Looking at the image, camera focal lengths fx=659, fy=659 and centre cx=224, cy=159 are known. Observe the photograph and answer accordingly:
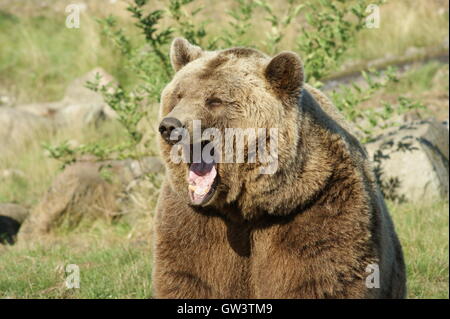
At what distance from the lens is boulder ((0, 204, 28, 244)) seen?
27.9 ft

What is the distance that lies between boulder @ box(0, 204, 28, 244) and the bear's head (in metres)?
5.10

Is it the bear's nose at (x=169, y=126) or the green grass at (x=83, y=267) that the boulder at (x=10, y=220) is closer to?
the green grass at (x=83, y=267)

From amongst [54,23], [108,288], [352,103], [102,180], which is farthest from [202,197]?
[54,23]

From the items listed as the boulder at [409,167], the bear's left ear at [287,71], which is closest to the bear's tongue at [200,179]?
the bear's left ear at [287,71]

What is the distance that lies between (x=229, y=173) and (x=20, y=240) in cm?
530

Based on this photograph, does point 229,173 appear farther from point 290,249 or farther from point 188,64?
point 188,64

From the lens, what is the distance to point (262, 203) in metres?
3.85

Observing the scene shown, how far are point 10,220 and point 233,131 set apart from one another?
593 centimetres

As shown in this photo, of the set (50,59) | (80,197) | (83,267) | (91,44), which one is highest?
(50,59)

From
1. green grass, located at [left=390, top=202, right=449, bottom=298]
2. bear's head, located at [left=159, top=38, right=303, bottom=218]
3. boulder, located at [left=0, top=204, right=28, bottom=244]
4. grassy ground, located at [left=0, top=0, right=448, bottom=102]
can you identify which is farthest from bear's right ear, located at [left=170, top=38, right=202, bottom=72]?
grassy ground, located at [left=0, top=0, right=448, bottom=102]

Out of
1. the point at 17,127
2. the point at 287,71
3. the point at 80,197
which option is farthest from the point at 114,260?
the point at 17,127

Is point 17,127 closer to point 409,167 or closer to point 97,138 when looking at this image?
point 97,138

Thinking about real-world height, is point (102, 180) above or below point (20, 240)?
above

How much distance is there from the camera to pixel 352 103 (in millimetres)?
8125
